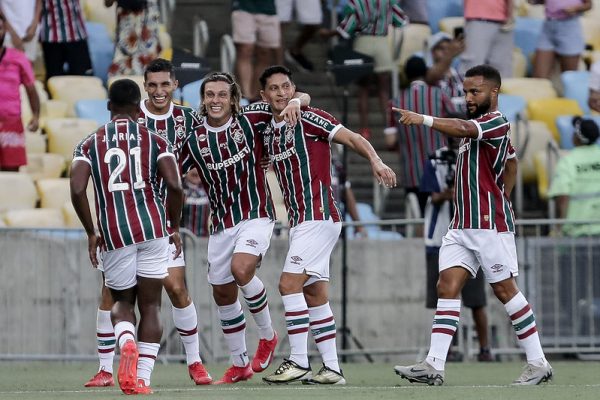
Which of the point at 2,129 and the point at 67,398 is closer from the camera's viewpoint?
the point at 67,398

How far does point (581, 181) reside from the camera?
17.2 m

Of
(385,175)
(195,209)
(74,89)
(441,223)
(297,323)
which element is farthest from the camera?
(74,89)

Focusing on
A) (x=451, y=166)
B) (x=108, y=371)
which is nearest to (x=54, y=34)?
(x=451, y=166)

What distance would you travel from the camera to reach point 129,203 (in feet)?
37.2

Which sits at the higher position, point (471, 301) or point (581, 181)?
point (581, 181)

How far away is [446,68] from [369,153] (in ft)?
23.6

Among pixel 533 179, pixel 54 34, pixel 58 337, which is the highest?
pixel 54 34

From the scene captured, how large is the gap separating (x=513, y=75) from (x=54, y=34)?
555 centimetres

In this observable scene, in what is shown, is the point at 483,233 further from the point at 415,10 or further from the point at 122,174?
the point at 415,10

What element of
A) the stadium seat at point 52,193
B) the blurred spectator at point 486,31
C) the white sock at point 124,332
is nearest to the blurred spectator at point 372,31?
the blurred spectator at point 486,31

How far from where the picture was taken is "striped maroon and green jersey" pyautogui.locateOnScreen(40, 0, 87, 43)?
18.7 metres

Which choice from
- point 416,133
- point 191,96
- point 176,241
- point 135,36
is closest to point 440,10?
point 416,133

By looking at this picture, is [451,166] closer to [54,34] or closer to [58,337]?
[58,337]

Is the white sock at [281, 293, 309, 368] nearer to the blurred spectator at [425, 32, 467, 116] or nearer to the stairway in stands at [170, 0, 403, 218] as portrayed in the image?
the blurred spectator at [425, 32, 467, 116]
